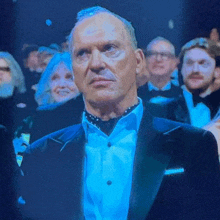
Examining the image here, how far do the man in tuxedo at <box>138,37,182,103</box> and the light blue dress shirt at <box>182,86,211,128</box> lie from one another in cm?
5

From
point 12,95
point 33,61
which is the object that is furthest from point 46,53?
point 12,95

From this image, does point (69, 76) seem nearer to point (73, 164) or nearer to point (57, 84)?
point (57, 84)

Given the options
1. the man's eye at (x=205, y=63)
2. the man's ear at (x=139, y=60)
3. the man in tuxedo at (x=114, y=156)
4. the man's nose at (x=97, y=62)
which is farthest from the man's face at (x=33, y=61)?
the man's eye at (x=205, y=63)

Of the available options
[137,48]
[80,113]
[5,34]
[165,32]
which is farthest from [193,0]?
[5,34]

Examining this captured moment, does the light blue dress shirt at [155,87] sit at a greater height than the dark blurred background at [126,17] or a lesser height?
lesser

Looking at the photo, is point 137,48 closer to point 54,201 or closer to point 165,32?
point 165,32

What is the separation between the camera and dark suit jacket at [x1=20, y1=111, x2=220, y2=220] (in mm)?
1690

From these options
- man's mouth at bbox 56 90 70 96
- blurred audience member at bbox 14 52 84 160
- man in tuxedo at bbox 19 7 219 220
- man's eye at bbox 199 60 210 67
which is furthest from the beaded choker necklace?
man's eye at bbox 199 60 210 67

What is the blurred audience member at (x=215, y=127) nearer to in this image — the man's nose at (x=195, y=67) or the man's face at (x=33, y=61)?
the man's nose at (x=195, y=67)

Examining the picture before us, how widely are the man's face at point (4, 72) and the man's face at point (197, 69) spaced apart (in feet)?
3.09

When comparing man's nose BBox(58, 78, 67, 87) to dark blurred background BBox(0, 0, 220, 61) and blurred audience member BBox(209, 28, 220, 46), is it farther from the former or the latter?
blurred audience member BBox(209, 28, 220, 46)

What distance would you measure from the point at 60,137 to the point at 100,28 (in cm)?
60

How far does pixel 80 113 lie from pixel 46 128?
0.20 meters

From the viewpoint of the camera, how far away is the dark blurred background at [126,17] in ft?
5.91
